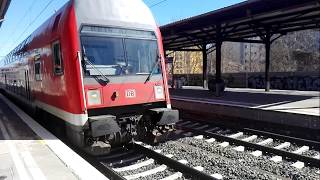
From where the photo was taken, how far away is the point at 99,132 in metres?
7.13

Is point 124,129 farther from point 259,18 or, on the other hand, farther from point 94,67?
point 259,18

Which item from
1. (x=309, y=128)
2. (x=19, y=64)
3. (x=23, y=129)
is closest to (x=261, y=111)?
(x=309, y=128)

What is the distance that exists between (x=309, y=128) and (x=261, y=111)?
1933 millimetres

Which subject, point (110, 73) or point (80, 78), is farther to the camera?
point (110, 73)

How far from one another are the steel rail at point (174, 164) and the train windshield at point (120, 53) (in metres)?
1.73

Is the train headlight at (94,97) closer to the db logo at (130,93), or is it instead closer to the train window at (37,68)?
the db logo at (130,93)

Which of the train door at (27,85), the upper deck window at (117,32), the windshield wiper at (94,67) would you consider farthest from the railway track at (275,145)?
the train door at (27,85)

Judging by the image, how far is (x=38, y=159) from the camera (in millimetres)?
6250

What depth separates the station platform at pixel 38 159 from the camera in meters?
5.29

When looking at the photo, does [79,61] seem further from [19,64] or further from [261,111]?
[19,64]

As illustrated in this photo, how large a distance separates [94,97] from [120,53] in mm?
1123

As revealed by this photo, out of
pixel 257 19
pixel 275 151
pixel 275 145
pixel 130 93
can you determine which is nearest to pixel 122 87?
pixel 130 93

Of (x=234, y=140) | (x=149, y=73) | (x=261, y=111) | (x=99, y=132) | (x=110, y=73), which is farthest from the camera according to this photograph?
(x=261, y=111)

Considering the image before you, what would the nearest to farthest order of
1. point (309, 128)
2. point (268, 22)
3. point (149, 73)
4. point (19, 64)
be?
point (149, 73), point (309, 128), point (19, 64), point (268, 22)
